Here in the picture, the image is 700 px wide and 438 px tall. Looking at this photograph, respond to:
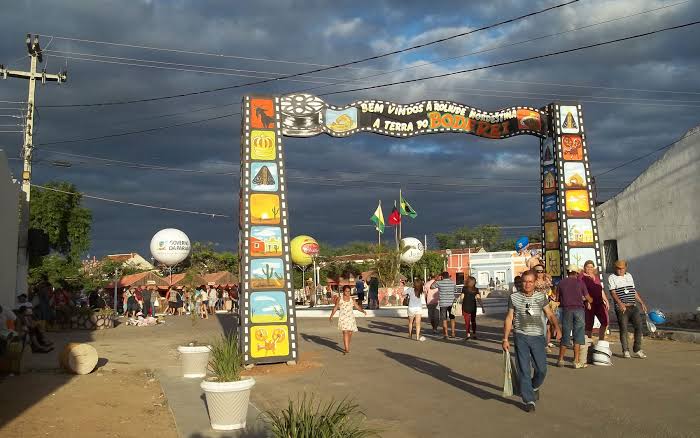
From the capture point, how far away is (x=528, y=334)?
822cm

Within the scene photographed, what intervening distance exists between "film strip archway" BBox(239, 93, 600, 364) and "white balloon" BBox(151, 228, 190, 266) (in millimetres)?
42660

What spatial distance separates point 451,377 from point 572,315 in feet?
8.60

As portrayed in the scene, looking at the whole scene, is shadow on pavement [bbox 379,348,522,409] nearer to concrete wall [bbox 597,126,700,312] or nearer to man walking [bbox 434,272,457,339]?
man walking [bbox 434,272,457,339]

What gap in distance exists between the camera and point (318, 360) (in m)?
Answer: 13.7

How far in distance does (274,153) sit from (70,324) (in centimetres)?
1590

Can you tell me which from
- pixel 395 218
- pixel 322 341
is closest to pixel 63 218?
pixel 395 218

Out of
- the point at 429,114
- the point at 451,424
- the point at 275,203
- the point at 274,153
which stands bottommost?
the point at 451,424

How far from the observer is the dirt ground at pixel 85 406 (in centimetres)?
754

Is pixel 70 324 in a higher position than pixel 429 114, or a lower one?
lower

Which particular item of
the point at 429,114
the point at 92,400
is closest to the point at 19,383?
the point at 92,400

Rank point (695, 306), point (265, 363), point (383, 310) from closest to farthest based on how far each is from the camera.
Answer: point (265, 363), point (695, 306), point (383, 310)

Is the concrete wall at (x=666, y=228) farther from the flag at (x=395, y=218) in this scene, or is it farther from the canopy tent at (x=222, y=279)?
the canopy tent at (x=222, y=279)

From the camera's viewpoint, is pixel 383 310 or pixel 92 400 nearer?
pixel 92 400

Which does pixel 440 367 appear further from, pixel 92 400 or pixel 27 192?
pixel 27 192
